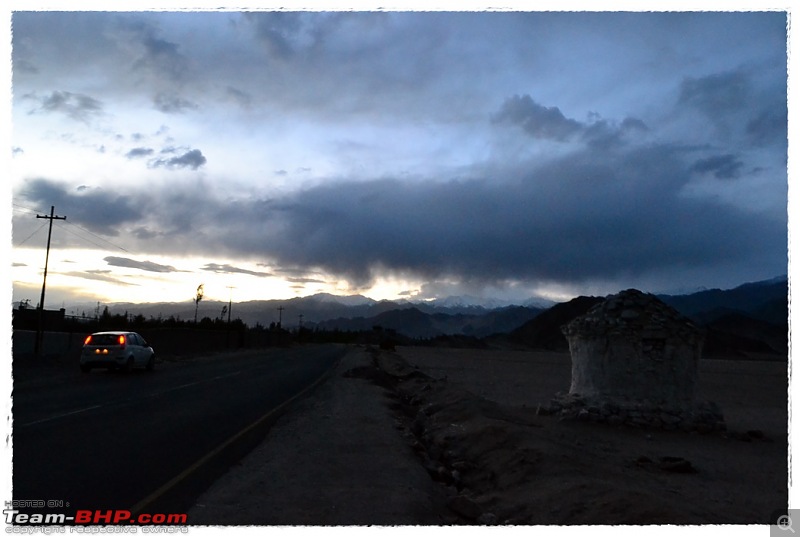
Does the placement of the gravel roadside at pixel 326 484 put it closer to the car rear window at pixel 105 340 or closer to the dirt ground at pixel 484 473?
the dirt ground at pixel 484 473

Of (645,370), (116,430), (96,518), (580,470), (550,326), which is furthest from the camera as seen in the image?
(550,326)

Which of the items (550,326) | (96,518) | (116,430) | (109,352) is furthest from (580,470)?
(550,326)

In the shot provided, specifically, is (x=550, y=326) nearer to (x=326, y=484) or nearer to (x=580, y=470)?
(x=580, y=470)

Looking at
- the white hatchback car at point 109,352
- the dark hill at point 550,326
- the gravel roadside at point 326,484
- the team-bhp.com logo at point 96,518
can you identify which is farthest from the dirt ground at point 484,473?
the dark hill at point 550,326

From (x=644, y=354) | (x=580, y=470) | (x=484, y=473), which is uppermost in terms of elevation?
(x=644, y=354)

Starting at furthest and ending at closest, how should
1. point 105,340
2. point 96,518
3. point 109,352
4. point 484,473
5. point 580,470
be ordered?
1. point 105,340
2. point 109,352
3. point 484,473
4. point 580,470
5. point 96,518

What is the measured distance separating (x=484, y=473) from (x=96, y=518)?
5.67 m

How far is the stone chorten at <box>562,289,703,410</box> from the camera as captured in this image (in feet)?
51.8

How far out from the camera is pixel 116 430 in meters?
11.8

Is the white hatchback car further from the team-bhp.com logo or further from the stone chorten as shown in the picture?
the team-bhp.com logo

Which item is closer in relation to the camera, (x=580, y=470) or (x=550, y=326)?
(x=580, y=470)

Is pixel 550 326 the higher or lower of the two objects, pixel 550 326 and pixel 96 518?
the higher

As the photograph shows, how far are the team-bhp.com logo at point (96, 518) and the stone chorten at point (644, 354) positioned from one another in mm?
12387

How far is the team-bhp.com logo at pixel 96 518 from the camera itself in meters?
6.05
